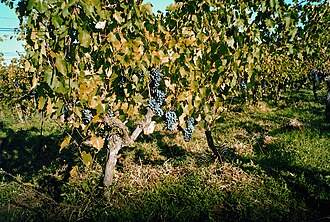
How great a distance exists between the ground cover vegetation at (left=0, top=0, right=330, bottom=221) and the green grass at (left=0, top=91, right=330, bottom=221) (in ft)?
0.07

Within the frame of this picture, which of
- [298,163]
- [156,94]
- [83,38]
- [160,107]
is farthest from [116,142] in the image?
[298,163]

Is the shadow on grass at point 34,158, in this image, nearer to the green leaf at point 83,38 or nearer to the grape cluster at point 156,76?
the grape cluster at point 156,76

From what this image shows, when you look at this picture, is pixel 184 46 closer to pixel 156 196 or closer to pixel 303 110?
pixel 156 196

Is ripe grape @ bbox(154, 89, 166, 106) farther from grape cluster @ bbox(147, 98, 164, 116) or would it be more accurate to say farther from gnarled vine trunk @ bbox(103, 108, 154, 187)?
gnarled vine trunk @ bbox(103, 108, 154, 187)

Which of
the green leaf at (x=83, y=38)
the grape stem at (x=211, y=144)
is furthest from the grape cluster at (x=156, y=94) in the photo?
the grape stem at (x=211, y=144)

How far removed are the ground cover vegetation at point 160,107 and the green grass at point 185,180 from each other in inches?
0.8

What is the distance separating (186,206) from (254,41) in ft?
6.72

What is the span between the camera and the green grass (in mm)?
3467

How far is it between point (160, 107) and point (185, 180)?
1297mm

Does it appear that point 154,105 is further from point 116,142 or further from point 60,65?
point 60,65

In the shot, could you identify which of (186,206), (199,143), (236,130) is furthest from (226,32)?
(236,130)

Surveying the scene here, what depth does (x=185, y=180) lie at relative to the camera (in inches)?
164

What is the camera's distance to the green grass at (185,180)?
11.4 ft

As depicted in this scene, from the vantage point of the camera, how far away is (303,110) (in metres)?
8.19
